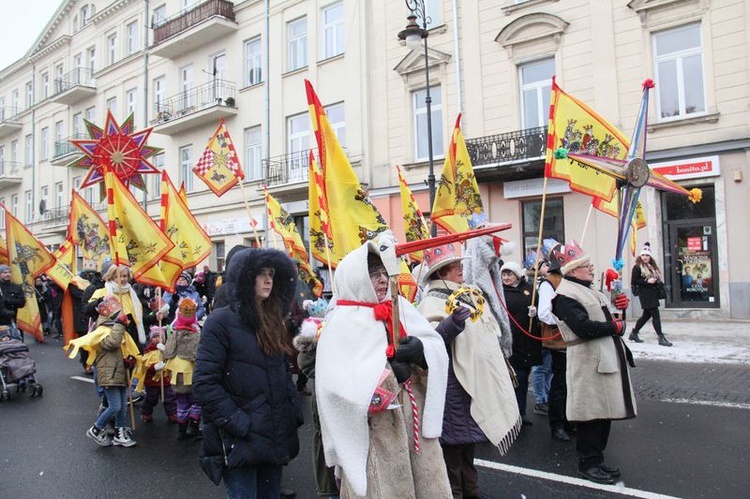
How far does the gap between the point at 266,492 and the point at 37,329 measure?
367 inches

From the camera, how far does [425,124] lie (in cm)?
1867

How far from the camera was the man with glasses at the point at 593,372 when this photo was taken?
4473 mm

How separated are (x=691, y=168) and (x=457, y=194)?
9.26 m

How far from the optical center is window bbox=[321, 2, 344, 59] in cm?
2066

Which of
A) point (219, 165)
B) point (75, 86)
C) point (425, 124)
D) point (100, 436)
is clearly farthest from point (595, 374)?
point (75, 86)

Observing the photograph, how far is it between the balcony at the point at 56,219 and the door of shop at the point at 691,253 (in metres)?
30.8

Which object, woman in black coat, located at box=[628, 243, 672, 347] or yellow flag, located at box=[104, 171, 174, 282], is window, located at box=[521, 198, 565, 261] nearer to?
woman in black coat, located at box=[628, 243, 672, 347]

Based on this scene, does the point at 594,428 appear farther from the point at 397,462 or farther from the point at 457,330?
the point at 397,462

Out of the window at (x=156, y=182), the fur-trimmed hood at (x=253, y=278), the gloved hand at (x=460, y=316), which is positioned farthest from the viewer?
the window at (x=156, y=182)

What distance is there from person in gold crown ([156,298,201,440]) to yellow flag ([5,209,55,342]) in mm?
6161

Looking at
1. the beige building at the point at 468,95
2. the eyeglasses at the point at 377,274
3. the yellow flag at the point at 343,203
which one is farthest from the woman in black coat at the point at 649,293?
the eyeglasses at the point at 377,274

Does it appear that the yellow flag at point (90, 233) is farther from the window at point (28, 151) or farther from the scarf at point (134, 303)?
the window at point (28, 151)

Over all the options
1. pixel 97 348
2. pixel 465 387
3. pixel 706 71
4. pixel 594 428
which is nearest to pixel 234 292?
pixel 465 387

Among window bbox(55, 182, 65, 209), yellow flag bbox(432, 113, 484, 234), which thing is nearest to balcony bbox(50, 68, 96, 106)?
window bbox(55, 182, 65, 209)
